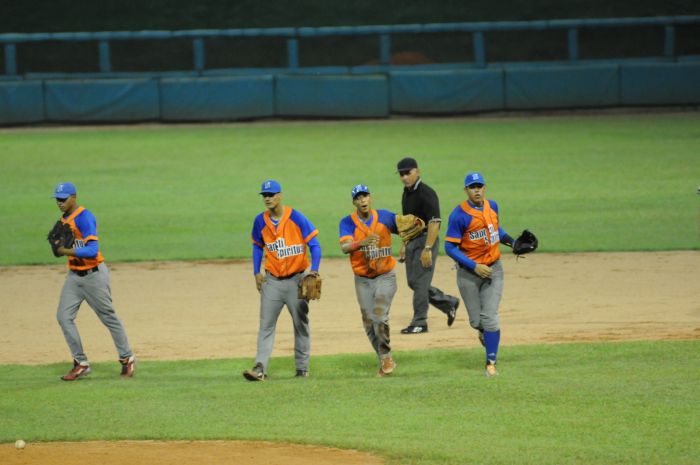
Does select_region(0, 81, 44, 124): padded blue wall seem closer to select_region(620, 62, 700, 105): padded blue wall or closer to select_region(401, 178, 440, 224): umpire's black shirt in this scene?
select_region(620, 62, 700, 105): padded blue wall

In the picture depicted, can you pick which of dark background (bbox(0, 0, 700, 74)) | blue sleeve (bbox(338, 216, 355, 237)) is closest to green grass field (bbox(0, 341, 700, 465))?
blue sleeve (bbox(338, 216, 355, 237))

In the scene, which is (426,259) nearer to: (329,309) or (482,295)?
(482,295)

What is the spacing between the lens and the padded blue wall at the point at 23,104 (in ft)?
107

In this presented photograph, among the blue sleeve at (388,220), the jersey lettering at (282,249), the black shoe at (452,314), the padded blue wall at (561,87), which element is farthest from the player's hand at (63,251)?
the padded blue wall at (561,87)

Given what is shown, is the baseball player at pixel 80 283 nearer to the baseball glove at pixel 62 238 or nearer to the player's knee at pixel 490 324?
the baseball glove at pixel 62 238

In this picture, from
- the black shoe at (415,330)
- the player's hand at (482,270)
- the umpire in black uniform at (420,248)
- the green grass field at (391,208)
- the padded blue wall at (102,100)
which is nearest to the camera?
the green grass field at (391,208)

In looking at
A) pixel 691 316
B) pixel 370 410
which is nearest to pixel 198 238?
pixel 691 316

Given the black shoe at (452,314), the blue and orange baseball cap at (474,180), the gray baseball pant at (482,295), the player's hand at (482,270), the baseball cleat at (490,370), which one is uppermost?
the blue and orange baseball cap at (474,180)

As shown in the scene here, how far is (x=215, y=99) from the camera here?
→ 3312 cm

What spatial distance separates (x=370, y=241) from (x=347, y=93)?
2204cm

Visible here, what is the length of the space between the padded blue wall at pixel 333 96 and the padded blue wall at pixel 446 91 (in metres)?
0.43

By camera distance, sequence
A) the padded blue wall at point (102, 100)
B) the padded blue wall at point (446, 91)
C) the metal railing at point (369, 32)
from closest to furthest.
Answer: the padded blue wall at point (446, 91) < the padded blue wall at point (102, 100) < the metal railing at point (369, 32)

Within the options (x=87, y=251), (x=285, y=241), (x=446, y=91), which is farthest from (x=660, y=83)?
(x=87, y=251)

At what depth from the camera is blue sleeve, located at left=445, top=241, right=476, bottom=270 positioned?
425 inches
